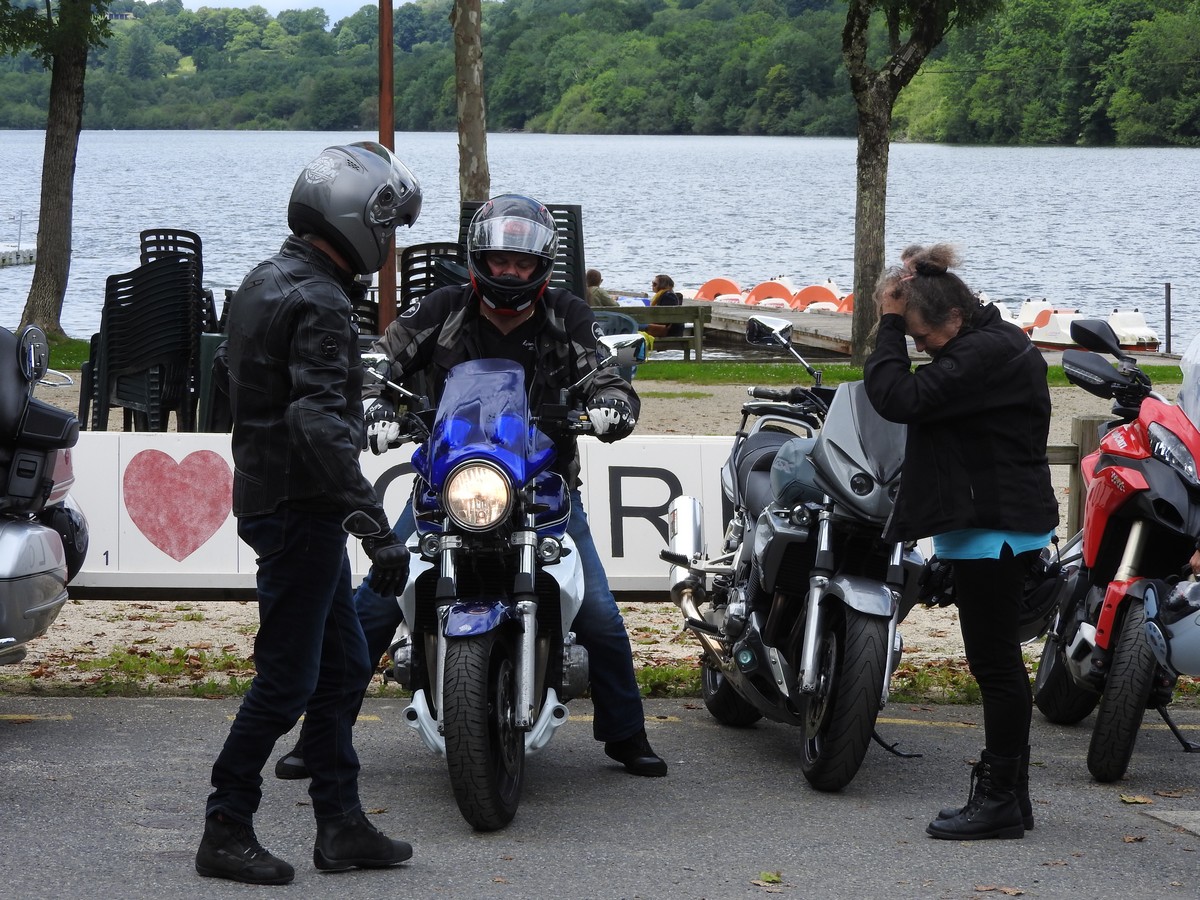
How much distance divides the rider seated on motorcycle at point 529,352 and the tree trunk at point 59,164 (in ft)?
55.9

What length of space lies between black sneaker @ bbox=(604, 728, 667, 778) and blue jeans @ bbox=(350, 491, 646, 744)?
1.3 inches

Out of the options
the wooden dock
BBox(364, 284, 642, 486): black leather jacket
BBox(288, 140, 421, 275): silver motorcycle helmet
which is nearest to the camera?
BBox(288, 140, 421, 275): silver motorcycle helmet

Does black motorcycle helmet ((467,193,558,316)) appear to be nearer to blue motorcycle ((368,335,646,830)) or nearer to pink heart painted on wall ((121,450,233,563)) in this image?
blue motorcycle ((368,335,646,830))

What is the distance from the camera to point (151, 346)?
40.3 feet

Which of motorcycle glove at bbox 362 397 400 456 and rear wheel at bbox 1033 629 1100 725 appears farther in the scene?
rear wheel at bbox 1033 629 1100 725

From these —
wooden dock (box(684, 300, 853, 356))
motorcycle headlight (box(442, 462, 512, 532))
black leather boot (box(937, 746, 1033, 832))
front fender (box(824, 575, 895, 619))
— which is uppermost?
motorcycle headlight (box(442, 462, 512, 532))

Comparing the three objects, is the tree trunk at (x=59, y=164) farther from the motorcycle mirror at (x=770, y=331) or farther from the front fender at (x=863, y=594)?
the front fender at (x=863, y=594)

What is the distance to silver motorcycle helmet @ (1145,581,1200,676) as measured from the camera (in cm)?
596

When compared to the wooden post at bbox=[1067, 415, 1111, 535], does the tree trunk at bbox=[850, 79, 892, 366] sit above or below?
above

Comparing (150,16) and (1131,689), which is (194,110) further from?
(1131,689)

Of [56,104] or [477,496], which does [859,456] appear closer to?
[477,496]

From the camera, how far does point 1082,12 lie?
404 ft

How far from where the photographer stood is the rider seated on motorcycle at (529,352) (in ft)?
19.7

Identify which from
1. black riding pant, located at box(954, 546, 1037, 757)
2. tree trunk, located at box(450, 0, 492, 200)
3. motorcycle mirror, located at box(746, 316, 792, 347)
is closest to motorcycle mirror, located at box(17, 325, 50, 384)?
motorcycle mirror, located at box(746, 316, 792, 347)
